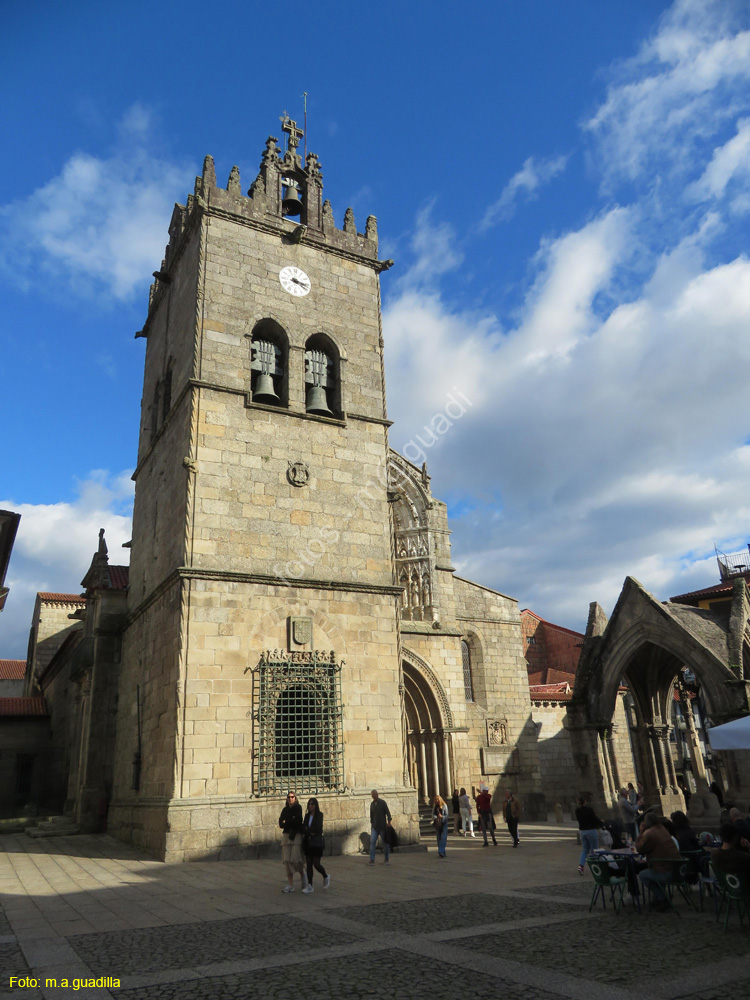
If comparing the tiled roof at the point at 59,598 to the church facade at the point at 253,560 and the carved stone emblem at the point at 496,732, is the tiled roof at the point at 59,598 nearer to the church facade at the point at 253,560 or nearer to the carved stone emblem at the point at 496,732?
the church facade at the point at 253,560

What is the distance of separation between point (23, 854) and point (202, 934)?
Result: 9903 millimetres

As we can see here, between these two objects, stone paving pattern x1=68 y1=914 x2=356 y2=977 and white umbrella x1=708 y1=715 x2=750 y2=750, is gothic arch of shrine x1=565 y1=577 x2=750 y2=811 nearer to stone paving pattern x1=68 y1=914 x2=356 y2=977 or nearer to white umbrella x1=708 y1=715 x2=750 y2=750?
white umbrella x1=708 y1=715 x2=750 y2=750

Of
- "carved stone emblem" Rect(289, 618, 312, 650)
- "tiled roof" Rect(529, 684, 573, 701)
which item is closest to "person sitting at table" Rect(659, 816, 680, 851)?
"carved stone emblem" Rect(289, 618, 312, 650)

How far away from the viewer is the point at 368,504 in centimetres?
1684

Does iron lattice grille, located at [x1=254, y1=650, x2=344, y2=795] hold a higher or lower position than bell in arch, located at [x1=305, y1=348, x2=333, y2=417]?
lower

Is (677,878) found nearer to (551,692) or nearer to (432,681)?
(432,681)

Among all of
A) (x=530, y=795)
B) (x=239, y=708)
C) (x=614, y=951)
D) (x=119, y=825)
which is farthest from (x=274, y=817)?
(x=530, y=795)

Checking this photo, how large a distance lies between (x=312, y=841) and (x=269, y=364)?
11237 mm

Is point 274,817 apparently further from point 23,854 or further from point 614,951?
point 614,951

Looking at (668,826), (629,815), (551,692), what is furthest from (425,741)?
(668,826)

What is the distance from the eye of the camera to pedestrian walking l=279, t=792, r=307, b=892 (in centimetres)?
956

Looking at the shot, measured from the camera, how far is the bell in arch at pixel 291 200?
64.2 ft

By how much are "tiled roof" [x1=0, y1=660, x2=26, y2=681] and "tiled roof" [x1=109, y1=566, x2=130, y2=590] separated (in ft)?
95.6

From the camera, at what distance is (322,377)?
58.5 ft
